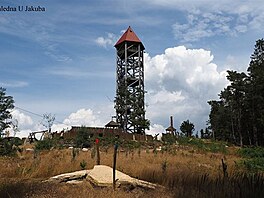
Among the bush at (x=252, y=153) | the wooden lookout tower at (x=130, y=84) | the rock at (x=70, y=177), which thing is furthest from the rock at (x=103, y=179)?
the wooden lookout tower at (x=130, y=84)

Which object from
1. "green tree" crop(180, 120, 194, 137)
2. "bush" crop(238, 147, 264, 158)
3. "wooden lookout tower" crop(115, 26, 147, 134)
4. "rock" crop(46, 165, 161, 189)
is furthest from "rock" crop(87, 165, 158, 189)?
"green tree" crop(180, 120, 194, 137)

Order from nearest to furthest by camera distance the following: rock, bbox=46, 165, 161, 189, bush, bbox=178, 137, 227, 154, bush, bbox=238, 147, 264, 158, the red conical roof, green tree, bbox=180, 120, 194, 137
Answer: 1. rock, bbox=46, 165, 161, 189
2. bush, bbox=238, 147, 264, 158
3. bush, bbox=178, 137, 227, 154
4. the red conical roof
5. green tree, bbox=180, 120, 194, 137

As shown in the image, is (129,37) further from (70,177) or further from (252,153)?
(70,177)

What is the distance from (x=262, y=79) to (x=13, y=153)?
3745 centimetres

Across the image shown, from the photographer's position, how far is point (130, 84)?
5297 centimetres

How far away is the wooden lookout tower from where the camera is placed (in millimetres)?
48656

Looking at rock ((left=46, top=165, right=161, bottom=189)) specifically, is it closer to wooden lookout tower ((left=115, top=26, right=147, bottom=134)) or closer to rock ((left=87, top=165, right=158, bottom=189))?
rock ((left=87, top=165, right=158, bottom=189))

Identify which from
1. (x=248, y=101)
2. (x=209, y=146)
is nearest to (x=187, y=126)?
(x=248, y=101)

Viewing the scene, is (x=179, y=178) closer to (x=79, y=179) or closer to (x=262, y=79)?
(x=79, y=179)

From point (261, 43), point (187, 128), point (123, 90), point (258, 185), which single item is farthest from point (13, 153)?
point (187, 128)

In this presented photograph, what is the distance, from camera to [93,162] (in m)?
14.3

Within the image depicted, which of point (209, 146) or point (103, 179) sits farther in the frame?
point (209, 146)

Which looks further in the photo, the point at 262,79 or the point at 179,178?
the point at 262,79

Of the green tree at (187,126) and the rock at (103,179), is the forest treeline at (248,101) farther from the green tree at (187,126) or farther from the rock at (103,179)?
the rock at (103,179)
